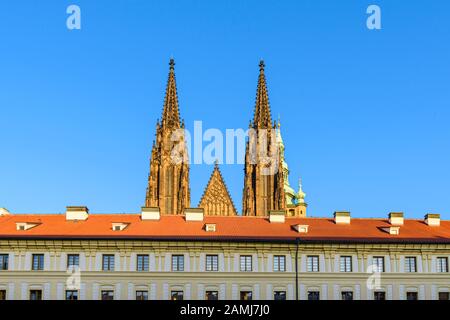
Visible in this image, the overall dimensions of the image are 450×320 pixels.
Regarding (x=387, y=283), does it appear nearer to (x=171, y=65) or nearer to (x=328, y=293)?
(x=328, y=293)

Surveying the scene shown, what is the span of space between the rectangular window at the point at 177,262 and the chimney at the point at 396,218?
2168 cm

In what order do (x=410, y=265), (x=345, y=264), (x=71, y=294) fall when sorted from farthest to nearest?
(x=410, y=265)
(x=345, y=264)
(x=71, y=294)

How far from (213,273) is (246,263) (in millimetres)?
3174

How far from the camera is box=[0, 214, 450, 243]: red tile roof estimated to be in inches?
2758

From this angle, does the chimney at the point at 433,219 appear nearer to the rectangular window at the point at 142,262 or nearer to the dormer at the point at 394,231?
the dormer at the point at 394,231

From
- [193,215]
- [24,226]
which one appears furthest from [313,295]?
[24,226]

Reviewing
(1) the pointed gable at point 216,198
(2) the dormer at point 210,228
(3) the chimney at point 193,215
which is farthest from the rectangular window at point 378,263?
(1) the pointed gable at point 216,198

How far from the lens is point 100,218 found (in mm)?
A: 76312

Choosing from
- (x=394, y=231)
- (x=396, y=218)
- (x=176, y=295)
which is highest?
(x=396, y=218)

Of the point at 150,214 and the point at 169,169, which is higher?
the point at 169,169

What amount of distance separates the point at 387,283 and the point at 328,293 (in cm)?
544

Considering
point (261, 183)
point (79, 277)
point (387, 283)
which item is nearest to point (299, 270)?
point (387, 283)

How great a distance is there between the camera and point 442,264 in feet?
233

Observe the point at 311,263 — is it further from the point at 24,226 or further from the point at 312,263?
the point at 24,226
